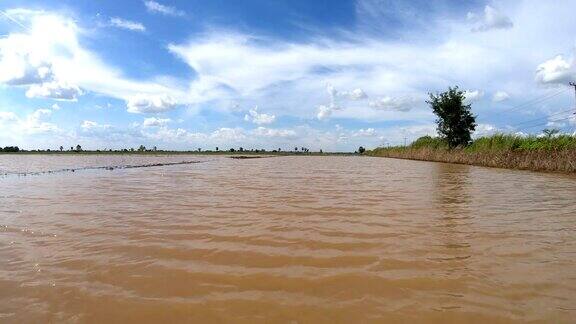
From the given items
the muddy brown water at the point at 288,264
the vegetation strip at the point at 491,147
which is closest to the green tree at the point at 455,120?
the vegetation strip at the point at 491,147

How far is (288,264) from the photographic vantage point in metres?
3.89

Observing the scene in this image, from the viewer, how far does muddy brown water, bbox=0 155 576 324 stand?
2.83 metres

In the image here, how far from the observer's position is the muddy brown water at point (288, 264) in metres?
2.83

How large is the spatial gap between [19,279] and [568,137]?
25.7m

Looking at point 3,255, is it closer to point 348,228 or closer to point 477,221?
point 348,228

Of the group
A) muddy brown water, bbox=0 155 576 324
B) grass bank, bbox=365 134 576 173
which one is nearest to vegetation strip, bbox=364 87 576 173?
grass bank, bbox=365 134 576 173

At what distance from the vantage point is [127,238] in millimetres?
5023

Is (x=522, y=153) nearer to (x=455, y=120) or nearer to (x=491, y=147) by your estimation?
(x=491, y=147)

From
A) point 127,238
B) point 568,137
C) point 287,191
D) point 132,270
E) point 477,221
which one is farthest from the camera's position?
point 568,137

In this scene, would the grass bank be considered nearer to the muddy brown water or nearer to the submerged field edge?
the submerged field edge

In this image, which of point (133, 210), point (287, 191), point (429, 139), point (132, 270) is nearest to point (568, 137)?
point (287, 191)

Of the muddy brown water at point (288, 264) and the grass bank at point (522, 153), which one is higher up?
the grass bank at point (522, 153)

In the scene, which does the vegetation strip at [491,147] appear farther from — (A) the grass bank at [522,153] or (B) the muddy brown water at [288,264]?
(B) the muddy brown water at [288,264]

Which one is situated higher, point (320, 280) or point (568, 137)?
point (568, 137)
